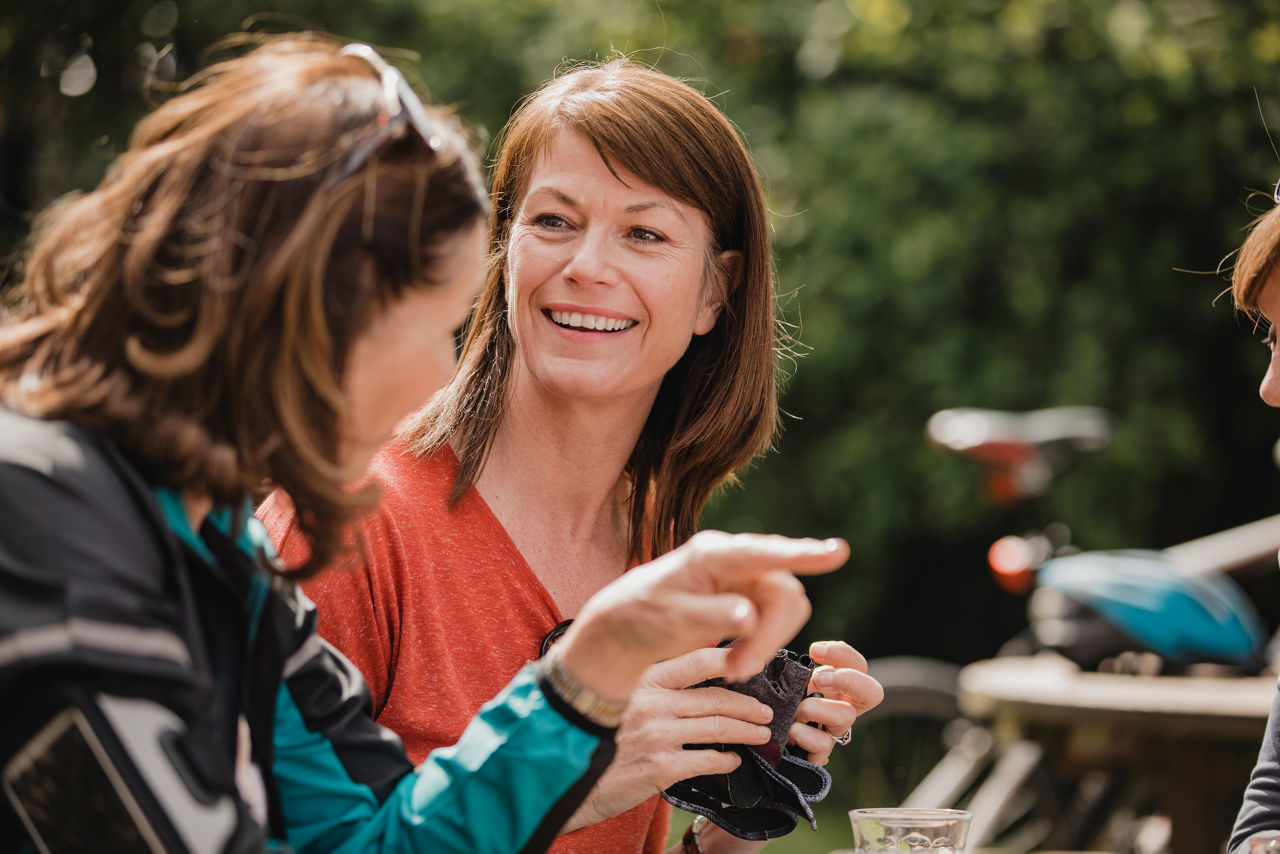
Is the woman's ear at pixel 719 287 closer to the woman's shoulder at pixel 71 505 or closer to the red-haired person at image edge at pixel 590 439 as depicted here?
the red-haired person at image edge at pixel 590 439

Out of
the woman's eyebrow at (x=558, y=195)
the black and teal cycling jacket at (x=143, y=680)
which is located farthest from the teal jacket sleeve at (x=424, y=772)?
the woman's eyebrow at (x=558, y=195)

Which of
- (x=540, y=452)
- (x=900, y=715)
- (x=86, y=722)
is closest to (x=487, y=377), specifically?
(x=540, y=452)

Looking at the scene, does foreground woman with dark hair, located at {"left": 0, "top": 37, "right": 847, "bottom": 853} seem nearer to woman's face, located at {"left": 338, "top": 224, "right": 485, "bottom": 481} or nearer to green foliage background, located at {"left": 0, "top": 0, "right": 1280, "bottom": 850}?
woman's face, located at {"left": 338, "top": 224, "right": 485, "bottom": 481}

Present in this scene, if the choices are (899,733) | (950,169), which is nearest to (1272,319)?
(950,169)

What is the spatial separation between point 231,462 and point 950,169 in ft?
16.2

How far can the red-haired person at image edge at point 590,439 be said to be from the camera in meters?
1.67

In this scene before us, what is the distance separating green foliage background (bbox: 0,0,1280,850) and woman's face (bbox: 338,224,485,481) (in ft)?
14.3

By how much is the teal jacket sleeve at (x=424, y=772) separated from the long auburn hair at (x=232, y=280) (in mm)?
284

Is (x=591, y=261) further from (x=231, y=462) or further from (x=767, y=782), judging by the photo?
(x=231, y=462)

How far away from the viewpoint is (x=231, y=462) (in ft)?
3.24

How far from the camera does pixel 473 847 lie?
4.01 feet

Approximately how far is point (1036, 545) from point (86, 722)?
4.99m

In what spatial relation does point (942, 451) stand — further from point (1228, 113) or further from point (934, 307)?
point (1228, 113)

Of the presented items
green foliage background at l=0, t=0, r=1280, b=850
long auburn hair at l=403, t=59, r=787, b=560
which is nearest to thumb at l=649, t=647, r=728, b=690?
long auburn hair at l=403, t=59, r=787, b=560
